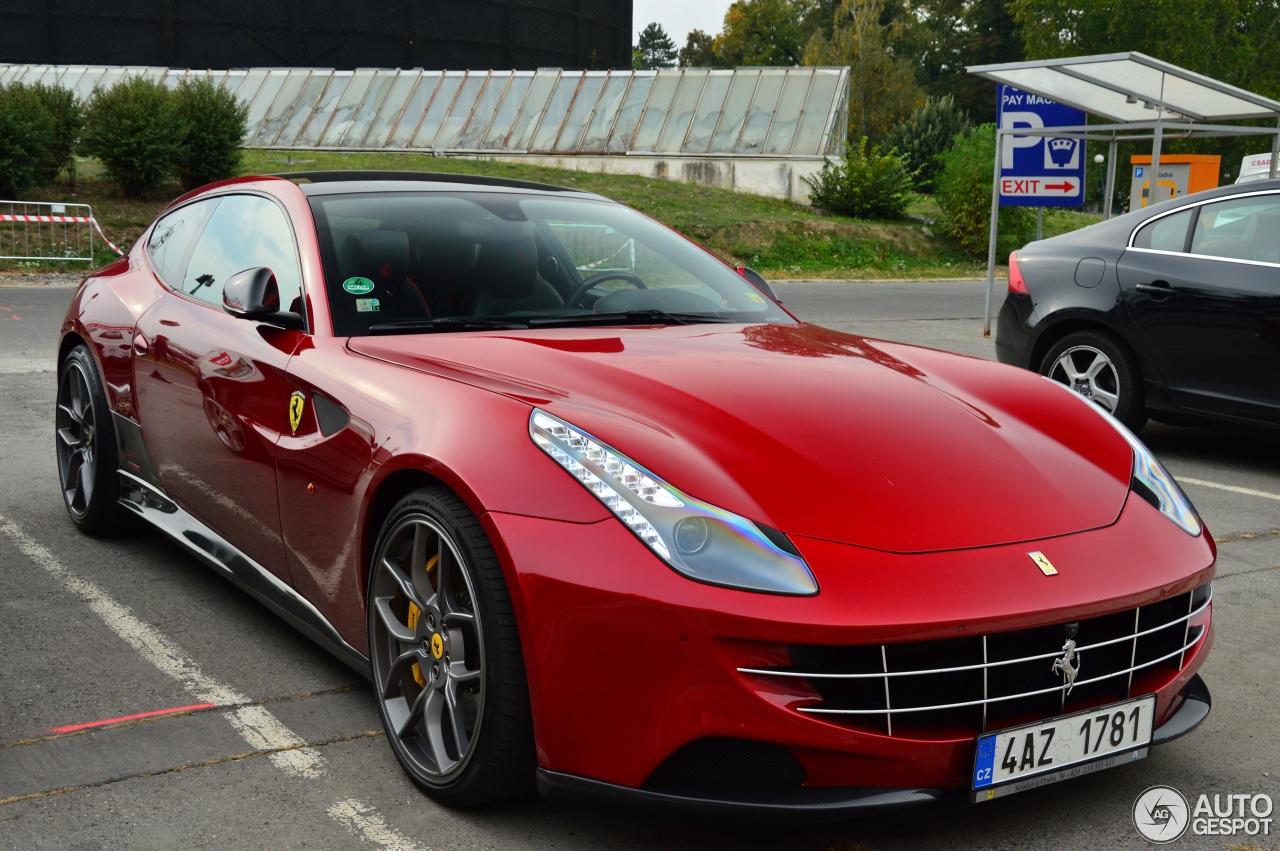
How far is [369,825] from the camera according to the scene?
110 inches

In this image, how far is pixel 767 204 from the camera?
27469 millimetres

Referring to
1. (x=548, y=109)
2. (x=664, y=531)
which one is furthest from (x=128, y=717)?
(x=548, y=109)

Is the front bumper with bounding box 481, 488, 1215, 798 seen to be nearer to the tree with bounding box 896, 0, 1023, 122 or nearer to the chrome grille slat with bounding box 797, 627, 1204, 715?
the chrome grille slat with bounding box 797, 627, 1204, 715

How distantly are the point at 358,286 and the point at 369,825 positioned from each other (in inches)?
61.2

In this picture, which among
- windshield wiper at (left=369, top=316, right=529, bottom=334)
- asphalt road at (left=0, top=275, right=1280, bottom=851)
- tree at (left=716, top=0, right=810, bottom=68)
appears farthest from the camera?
tree at (left=716, top=0, right=810, bottom=68)

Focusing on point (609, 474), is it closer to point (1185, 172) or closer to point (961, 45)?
point (1185, 172)

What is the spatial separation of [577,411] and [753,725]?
82cm

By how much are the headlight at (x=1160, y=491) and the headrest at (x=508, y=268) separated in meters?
1.78

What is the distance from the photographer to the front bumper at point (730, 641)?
236cm

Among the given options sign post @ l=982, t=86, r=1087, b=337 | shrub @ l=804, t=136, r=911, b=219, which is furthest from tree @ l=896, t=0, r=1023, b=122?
sign post @ l=982, t=86, r=1087, b=337

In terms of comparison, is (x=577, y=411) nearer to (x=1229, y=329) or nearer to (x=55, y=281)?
(x=1229, y=329)

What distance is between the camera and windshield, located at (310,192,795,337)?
3.67 metres

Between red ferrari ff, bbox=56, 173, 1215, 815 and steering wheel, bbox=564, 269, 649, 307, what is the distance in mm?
14

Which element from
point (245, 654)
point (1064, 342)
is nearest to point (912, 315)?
point (1064, 342)
